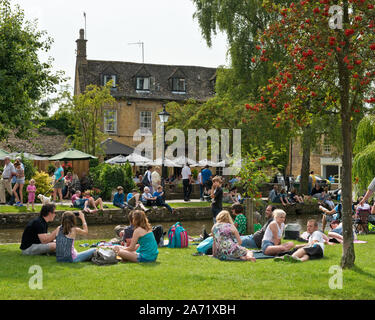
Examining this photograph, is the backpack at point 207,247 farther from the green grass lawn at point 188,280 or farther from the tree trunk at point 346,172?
the tree trunk at point 346,172

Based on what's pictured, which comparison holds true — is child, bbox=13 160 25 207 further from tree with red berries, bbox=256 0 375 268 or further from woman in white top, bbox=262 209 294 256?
tree with red berries, bbox=256 0 375 268

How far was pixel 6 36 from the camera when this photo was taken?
42.7ft

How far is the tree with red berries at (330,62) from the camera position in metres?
8.56

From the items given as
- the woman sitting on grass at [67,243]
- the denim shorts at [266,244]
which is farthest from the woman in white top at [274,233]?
the woman sitting on grass at [67,243]

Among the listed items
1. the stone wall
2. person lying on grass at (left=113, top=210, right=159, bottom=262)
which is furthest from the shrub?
person lying on grass at (left=113, top=210, right=159, bottom=262)

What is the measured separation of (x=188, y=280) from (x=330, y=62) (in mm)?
4289

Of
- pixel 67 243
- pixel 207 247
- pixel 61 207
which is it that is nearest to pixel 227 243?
pixel 207 247

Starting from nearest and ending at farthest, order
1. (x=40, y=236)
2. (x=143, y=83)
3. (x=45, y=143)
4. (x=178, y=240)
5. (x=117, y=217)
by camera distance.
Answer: (x=40, y=236) → (x=178, y=240) → (x=117, y=217) → (x=45, y=143) → (x=143, y=83)

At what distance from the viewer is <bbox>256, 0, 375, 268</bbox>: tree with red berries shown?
28.1 ft

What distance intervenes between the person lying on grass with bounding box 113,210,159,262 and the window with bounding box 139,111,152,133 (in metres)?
37.4

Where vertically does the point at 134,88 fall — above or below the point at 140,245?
above

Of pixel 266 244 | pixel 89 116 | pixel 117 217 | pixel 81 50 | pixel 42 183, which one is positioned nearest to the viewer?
pixel 266 244

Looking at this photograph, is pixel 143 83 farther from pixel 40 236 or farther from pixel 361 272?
pixel 361 272

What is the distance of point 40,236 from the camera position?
10.6 metres
